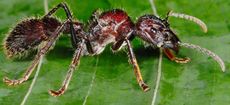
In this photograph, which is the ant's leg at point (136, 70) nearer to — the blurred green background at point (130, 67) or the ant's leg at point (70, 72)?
the blurred green background at point (130, 67)

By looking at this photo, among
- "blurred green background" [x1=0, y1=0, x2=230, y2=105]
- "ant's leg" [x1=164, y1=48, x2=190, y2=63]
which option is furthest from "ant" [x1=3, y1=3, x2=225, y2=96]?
"blurred green background" [x1=0, y1=0, x2=230, y2=105]

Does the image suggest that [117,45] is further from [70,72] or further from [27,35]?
[27,35]

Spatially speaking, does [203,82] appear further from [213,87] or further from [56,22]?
[56,22]

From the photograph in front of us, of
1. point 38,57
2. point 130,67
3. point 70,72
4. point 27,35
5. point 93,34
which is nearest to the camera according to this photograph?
point 70,72

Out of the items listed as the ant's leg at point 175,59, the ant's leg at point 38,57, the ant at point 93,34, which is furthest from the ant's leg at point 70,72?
the ant's leg at point 175,59

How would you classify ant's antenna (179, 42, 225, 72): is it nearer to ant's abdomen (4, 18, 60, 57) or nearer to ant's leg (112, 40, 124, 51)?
ant's leg (112, 40, 124, 51)

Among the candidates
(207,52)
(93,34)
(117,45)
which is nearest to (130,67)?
(117,45)

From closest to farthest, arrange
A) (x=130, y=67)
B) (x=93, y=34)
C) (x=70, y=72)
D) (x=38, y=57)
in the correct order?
(x=70, y=72), (x=38, y=57), (x=130, y=67), (x=93, y=34)

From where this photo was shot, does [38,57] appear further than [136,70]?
Yes
